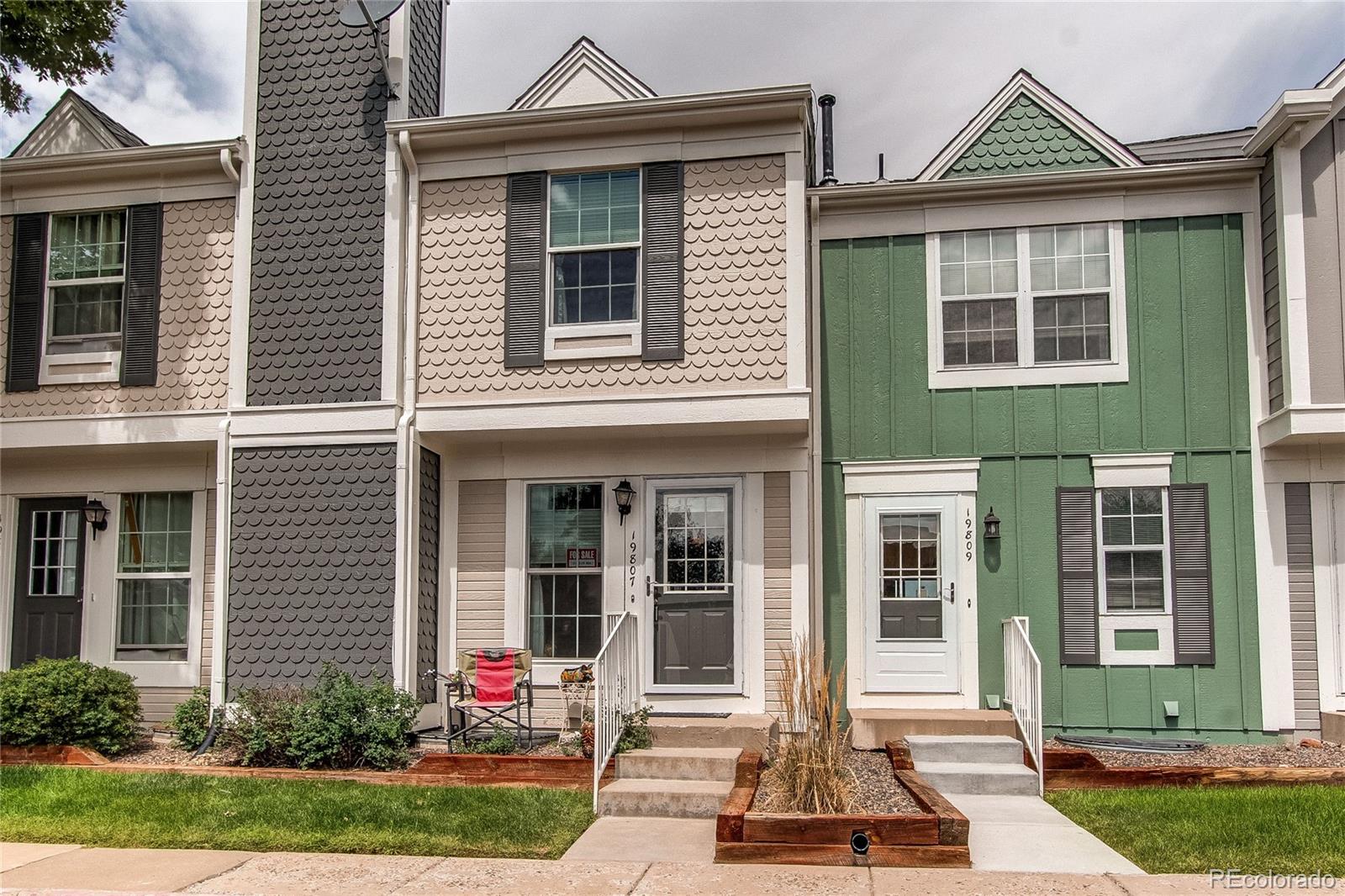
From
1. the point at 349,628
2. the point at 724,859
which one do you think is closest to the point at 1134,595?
the point at 724,859

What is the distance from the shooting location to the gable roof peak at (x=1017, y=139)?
32.3ft

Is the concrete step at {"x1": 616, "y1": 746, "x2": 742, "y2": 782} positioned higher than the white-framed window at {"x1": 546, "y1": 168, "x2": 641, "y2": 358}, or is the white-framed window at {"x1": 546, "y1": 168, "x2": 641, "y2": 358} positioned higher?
the white-framed window at {"x1": 546, "y1": 168, "x2": 641, "y2": 358}

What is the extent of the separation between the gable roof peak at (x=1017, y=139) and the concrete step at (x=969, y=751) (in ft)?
16.7

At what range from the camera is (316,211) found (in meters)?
9.70

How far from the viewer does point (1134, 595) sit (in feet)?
30.6

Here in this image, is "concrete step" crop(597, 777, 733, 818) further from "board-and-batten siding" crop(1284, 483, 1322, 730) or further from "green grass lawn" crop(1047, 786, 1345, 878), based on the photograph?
"board-and-batten siding" crop(1284, 483, 1322, 730)

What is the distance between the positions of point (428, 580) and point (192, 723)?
7.44ft

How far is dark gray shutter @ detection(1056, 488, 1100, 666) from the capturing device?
934 cm

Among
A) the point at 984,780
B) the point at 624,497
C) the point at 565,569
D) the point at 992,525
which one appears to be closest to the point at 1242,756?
the point at 984,780

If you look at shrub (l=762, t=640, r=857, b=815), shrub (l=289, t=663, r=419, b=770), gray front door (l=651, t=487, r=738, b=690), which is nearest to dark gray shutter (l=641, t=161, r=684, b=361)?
gray front door (l=651, t=487, r=738, b=690)

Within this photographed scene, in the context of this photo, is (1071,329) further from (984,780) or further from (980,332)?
(984,780)

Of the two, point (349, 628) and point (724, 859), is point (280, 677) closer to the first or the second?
point (349, 628)

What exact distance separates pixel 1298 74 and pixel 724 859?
8698mm

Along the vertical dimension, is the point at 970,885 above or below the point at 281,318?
below
